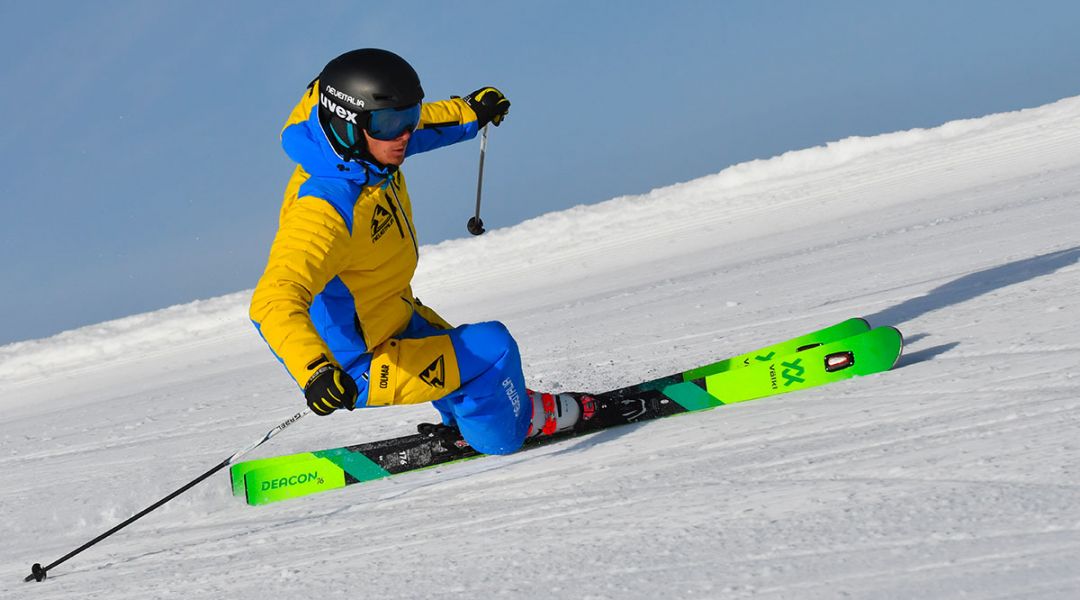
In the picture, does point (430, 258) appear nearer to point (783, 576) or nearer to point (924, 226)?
point (924, 226)

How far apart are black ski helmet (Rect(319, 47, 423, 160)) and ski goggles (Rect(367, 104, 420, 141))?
0.02 metres

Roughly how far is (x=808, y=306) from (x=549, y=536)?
11.7 ft

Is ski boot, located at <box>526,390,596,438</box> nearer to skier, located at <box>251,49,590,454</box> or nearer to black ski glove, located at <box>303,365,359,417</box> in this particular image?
skier, located at <box>251,49,590,454</box>

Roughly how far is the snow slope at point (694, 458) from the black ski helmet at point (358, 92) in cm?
145

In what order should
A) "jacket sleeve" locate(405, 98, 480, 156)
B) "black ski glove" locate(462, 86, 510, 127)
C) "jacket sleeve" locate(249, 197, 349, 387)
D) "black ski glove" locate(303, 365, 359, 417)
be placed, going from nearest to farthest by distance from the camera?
"black ski glove" locate(303, 365, 359, 417)
"jacket sleeve" locate(249, 197, 349, 387)
"jacket sleeve" locate(405, 98, 480, 156)
"black ski glove" locate(462, 86, 510, 127)

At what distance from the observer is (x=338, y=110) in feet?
12.9

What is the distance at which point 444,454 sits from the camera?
467 cm

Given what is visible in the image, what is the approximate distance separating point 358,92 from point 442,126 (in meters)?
0.97

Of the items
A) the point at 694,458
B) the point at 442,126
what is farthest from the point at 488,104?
the point at 694,458

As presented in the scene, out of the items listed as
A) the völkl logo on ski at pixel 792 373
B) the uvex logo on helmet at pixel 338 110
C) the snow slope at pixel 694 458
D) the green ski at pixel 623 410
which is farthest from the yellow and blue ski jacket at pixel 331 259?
the völkl logo on ski at pixel 792 373

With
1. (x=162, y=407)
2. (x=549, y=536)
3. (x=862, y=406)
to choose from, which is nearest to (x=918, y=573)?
(x=549, y=536)

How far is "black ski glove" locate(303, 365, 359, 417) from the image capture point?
3.38m

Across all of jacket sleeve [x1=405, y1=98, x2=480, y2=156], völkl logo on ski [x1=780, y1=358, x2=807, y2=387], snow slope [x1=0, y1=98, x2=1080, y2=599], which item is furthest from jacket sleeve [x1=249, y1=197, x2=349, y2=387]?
völkl logo on ski [x1=780, y1=358, x2=807, y2=387]

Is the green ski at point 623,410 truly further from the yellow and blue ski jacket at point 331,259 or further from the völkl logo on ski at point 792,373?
the yellow and blue ski jacket at point 331,259
